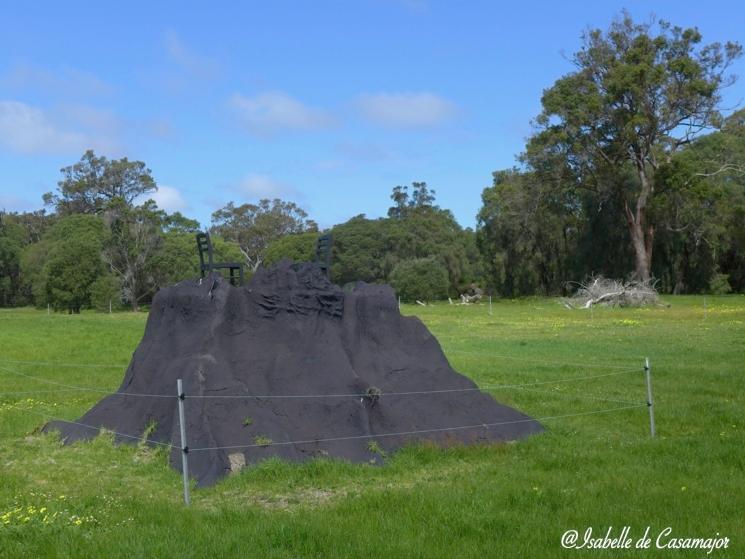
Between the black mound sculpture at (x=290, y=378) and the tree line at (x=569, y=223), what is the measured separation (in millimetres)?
46278

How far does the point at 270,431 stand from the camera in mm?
10312

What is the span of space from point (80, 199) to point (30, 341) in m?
70.1

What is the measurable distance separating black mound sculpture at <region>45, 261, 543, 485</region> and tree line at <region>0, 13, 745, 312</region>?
46278 millimetres

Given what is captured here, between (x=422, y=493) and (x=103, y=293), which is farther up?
(x=103, y=293)

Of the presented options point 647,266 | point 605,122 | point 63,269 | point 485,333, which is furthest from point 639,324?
→ point 63,269

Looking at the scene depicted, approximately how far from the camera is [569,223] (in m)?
70.8

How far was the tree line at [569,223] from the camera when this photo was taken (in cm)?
5466

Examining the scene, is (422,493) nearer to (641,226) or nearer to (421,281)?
(641,226)

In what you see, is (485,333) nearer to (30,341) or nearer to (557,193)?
(30,341)

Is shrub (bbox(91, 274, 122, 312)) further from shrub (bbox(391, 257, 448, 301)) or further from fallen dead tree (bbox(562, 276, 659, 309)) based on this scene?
fallen dead tree (bbox(562, 276, 659, 309))

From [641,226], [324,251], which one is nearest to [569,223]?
[641,226]

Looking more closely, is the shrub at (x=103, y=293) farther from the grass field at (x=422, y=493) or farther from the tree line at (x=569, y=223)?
the grass field at (x=422, y=493)

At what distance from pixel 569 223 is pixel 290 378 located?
2480 inches

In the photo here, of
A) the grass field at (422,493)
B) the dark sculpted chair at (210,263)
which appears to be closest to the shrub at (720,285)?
the grass field at (422,493)
